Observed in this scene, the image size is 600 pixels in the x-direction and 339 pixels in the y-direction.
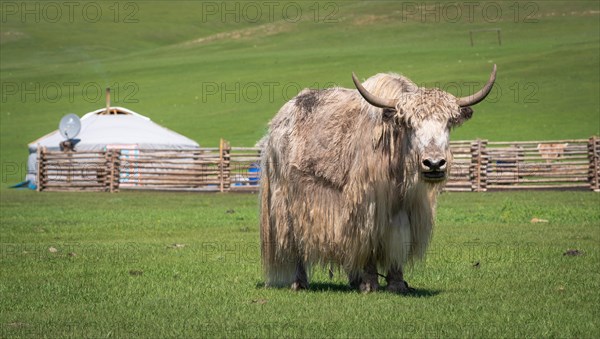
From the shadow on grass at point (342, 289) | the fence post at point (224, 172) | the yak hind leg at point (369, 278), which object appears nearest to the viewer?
the shadow on grass at point (342, 289)

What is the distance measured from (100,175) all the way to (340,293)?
27784mm

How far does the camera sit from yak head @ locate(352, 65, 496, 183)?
8.63 metres

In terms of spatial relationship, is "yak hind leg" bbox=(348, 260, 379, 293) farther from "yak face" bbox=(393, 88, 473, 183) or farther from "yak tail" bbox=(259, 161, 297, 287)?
"yak face" bbox=(393, 88, 473, 183)

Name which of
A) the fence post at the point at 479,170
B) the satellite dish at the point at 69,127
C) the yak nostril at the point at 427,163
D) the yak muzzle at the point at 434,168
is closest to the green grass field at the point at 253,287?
the yak muzzle at the point at 434,168

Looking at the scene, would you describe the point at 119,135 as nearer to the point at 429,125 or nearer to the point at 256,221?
the point at 256,221

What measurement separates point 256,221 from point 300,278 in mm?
10442

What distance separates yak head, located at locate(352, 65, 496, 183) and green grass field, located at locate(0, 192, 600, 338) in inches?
45.2

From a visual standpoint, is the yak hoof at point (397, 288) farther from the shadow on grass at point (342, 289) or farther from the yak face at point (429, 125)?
the yak face at point (429, 125)

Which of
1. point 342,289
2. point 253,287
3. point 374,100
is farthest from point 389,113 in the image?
point 253,287

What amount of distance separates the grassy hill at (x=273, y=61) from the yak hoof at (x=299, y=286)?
27.7 metres

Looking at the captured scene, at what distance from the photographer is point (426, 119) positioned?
877 cm

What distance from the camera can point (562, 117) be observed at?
52.9 m

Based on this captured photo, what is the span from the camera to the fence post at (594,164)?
31.1 m

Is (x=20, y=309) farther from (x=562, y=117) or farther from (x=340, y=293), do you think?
(x=562, y=117)
